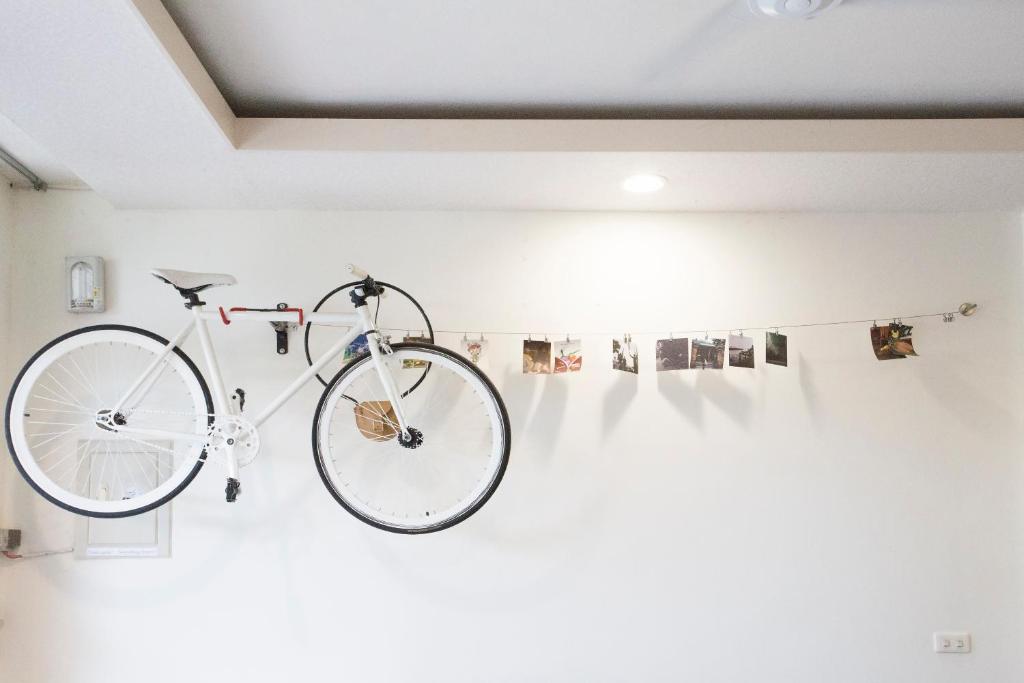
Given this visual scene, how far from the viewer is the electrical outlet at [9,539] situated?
2.22 metres

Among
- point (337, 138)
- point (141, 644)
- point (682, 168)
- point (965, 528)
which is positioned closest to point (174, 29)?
point (337, 138)

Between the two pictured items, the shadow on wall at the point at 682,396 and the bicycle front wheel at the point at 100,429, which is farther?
the shadow on wall at the point at 682,396

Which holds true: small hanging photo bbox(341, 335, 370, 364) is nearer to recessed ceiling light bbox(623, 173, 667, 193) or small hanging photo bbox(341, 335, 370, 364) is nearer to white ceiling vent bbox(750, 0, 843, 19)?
recessed ceiling light bbox(623, 173, 667, 193)

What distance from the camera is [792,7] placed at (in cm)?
143

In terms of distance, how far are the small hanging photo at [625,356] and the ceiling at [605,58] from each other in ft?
2.59

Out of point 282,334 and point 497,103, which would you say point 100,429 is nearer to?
point 282,334

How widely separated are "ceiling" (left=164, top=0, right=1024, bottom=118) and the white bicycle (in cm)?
58

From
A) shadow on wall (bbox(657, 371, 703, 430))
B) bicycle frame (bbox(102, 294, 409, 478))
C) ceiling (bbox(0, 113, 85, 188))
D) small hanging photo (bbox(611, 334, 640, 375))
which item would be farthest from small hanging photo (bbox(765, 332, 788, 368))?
ceiling (bbox(0, 113, 85, 188))

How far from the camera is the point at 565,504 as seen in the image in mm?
2379

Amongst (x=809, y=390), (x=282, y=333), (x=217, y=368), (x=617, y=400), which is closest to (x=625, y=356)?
(x=617, y=400)

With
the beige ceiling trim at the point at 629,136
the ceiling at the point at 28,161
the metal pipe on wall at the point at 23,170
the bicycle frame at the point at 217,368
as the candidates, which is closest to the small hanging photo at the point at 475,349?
the bicycle frame at the point at 217,368

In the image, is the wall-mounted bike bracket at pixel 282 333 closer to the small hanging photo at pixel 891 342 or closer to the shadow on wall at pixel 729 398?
the shadow on wall at pixel 729 398

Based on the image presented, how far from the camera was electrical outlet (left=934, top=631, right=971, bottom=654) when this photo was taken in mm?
2361

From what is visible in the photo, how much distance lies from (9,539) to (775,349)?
2.65 m
